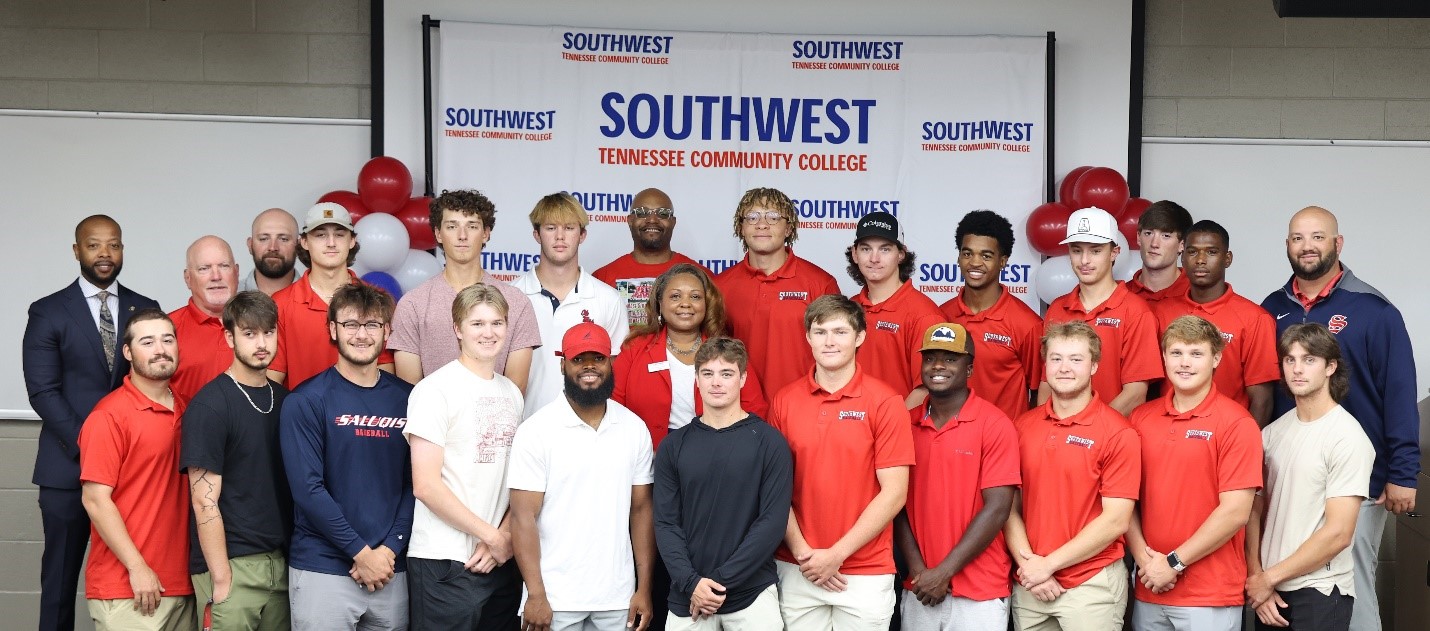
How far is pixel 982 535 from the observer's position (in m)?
4.06

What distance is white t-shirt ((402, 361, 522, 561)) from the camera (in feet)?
13.3

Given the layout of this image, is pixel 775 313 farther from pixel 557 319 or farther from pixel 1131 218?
pixel 1131 218

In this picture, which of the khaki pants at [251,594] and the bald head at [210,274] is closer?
the khaki pants at [251,594]

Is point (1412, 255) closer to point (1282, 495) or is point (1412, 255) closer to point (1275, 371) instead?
point (1275, 371)

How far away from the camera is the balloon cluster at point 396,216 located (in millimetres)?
5855

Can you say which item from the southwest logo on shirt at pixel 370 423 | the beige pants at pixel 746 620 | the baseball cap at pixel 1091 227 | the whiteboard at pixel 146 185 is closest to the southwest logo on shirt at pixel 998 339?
the baseball cap at pixel 1091 227

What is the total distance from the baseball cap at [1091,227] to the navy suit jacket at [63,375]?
11.1 ft

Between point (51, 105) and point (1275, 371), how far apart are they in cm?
569

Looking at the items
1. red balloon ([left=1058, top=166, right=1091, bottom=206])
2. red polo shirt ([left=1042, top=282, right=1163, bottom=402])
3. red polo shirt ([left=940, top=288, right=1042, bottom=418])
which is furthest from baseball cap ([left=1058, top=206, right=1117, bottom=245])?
red balloon ([left=1058, top=166, right=1091, bottom=206])

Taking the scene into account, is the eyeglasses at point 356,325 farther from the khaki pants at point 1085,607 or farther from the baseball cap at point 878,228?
the khaki pants at point 1085,607

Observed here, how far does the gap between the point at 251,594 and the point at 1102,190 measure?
4098 mm

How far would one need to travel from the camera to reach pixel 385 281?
5.78 m

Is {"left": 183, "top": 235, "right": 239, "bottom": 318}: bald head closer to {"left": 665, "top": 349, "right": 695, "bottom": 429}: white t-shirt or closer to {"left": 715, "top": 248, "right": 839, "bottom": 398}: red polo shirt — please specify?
{"left": 665, "top": 349, "right": 695, "bottom": 429}: white t-shirt

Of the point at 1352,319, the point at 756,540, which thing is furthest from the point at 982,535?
the point at 1352,319
